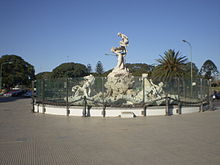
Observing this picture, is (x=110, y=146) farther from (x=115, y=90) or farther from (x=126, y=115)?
(x=115, y=90)

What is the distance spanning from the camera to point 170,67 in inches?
1441

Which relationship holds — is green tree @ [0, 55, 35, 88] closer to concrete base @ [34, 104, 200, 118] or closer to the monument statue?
the monument statue

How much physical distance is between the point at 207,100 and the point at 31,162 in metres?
18.8

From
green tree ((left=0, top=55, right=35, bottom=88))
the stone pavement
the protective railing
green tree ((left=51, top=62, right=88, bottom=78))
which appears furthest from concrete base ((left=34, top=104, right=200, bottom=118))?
green tree ((left=51, top=62, right=88, bottom=78))

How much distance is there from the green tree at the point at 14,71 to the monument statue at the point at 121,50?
47420mm

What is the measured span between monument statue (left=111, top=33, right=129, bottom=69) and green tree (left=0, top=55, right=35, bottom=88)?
1867 inches

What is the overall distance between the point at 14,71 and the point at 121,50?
50265 mm

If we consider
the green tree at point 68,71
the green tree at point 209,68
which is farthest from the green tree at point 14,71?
the green tree at point 209,68

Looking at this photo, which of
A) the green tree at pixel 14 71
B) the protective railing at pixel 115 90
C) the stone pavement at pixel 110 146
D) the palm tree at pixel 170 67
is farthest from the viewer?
the green tree at pixel 14 71

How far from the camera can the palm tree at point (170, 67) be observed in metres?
36.1

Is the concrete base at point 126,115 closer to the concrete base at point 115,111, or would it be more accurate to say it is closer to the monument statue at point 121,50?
the concrete base at point 115,111

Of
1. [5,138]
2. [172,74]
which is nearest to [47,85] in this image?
[5,138]

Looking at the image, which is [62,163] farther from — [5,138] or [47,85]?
[47,85]

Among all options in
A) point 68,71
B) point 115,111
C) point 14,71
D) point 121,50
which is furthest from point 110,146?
point 68,71
